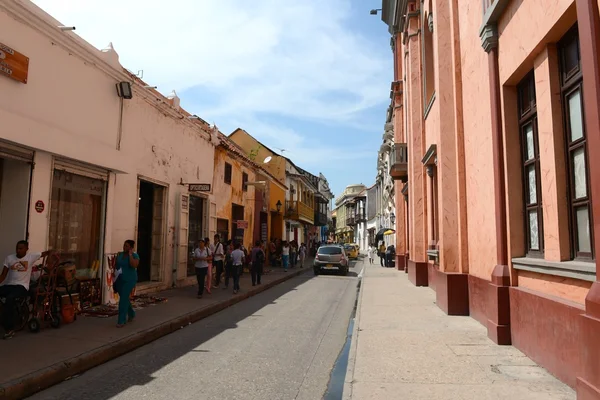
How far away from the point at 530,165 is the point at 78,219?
882 cm

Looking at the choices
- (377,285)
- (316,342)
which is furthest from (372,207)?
(316,342)

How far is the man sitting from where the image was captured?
677 cm

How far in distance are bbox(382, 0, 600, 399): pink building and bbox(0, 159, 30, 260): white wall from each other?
8.10 metres

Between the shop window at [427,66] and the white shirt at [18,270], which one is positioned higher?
the shop window at [427,66]

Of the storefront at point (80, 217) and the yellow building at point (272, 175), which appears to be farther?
the yellow building at point (272, 175)

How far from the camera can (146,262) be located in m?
13.0

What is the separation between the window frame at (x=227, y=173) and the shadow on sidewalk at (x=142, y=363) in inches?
344

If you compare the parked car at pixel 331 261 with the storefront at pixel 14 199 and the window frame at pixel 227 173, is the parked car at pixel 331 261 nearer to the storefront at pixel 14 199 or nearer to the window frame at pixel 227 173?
the window frame at pixel 227 173

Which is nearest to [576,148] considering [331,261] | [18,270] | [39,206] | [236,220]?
[18,270]

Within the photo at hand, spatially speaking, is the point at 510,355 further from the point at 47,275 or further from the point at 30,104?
the point at 30,104

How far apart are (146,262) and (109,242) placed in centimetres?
289

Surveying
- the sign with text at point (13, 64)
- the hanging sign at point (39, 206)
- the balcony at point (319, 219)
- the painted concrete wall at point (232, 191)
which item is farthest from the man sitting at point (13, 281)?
the balcony at point (319, 219)

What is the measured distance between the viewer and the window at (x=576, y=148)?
4.75 metres

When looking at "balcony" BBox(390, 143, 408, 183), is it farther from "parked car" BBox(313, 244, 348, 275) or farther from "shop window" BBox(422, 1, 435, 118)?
"shop window" BBox(422, 1, 435, 118)
